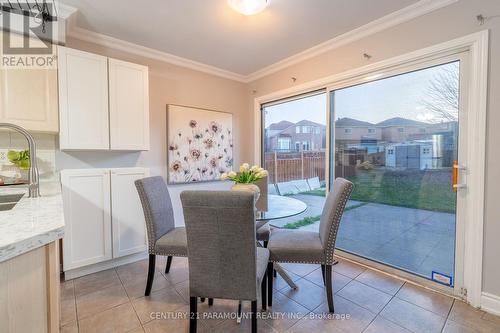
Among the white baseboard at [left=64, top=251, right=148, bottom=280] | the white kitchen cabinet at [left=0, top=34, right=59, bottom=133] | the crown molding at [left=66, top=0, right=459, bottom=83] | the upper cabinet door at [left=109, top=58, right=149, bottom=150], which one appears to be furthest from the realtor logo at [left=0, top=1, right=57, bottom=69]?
the white baseboard at [left=64, top=251, right=148, bottom=280]

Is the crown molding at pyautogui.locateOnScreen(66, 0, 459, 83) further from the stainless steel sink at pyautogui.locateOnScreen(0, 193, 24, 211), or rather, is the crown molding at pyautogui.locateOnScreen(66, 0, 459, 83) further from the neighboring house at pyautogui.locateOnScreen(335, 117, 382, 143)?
the stainless steel sink at pyautogui.locateOnScreen(0, 193, 24, 211)

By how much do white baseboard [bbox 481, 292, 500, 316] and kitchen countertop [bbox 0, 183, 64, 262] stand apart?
8.79 feet

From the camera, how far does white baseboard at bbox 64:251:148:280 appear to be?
2.16 meters

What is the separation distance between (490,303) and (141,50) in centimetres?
403

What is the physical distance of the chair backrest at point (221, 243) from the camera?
1216 millimetres

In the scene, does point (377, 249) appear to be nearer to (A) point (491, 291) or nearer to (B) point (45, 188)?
(A) point (491, 291)

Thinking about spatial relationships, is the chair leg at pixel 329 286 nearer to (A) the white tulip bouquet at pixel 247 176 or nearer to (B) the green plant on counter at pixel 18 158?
(A) the white tulip bouquet at pixel 247 176

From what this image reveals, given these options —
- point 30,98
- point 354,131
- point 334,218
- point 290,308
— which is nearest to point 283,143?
point 354,131

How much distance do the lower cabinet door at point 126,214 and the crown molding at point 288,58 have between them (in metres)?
1.44

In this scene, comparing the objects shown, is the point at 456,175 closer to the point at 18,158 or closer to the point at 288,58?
the point at 288,58

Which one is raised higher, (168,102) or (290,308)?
(168,102)

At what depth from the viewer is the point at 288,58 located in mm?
2996

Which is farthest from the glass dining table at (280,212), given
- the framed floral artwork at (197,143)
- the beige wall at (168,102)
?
the beige wall at (168,102)

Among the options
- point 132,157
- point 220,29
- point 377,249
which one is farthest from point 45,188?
point 377,249
